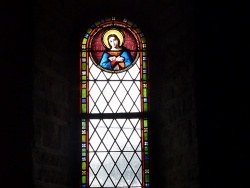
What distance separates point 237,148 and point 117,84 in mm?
1810

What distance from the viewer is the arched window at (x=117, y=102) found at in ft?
24.8

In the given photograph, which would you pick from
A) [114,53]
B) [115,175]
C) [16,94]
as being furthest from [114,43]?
[16,94]

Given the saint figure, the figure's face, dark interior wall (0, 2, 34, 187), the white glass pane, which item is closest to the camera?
dark interior wall (0, 2, 34, 187)

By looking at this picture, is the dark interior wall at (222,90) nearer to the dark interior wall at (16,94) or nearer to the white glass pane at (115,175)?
the white glass pane at (115,175)

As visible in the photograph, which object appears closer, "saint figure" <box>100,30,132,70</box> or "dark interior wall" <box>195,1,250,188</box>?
"dark interior wall" <box>195,1,250,188</box>

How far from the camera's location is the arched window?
7.56 metres

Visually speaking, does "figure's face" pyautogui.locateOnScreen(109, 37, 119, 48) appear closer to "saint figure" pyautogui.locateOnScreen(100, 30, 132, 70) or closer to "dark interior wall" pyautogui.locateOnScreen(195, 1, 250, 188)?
"saint figure" pyautogui.locateOnScreen(100, 30, 132, 70)

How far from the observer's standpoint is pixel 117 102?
779 centimetres

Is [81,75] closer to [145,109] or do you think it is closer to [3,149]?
[145,109]

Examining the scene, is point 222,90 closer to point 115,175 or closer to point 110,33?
point 115,175

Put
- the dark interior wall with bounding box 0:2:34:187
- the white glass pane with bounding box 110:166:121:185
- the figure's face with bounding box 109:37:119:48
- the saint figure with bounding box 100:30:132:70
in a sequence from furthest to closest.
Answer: the figure's face with bounding box 109:37:119:48, the saint figure with bounding box 100:30:132:70, the white glass pane with bounding box 110:166:121:185, the dark interior wall with bounding box 0:2:34:187

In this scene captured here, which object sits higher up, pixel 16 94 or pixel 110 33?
pixel 110 33

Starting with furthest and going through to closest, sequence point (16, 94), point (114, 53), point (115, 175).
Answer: point (114, 53)
point (115, 175)
point (16, 94)

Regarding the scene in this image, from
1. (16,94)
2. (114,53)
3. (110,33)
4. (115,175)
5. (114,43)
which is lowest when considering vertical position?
(115,175)
